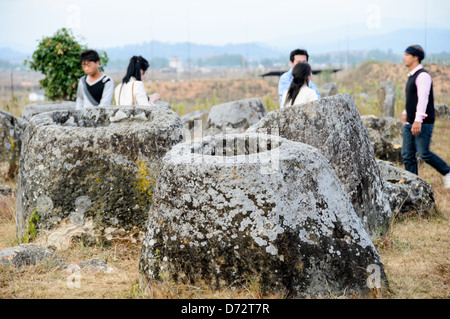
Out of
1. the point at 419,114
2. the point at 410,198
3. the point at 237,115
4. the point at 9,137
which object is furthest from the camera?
the point at 237,115

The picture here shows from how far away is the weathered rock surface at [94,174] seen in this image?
15.5 ft

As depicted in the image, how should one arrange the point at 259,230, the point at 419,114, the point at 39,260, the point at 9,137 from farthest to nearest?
the point at 9,137, the point at 419,114, the point at 39,260, the point at 259,230

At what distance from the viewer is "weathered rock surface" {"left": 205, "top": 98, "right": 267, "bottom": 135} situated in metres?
11.5

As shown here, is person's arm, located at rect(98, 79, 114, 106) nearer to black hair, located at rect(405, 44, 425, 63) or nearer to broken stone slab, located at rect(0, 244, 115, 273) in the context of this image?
broken stone slab, located at rect(0, 244, 115, 273)

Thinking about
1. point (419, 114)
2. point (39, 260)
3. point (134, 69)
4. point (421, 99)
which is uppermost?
point (134, 69)

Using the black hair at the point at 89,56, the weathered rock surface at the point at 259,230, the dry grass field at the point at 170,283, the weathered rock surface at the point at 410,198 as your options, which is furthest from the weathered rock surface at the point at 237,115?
the weathered rock surface at the point at 259,230

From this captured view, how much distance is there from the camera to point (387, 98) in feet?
44.5

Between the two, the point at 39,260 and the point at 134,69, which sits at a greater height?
the point at 134,69

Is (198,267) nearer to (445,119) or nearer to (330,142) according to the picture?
(330,142)

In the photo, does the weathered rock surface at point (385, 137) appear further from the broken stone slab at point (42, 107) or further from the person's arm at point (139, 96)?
the broken stone slab at point (42, 107)

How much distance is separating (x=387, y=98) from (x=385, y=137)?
433cm

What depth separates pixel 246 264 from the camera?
331 cm

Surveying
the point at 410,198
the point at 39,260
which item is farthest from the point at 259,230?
the point at 410,198

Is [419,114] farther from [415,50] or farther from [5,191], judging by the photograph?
[5,191]
